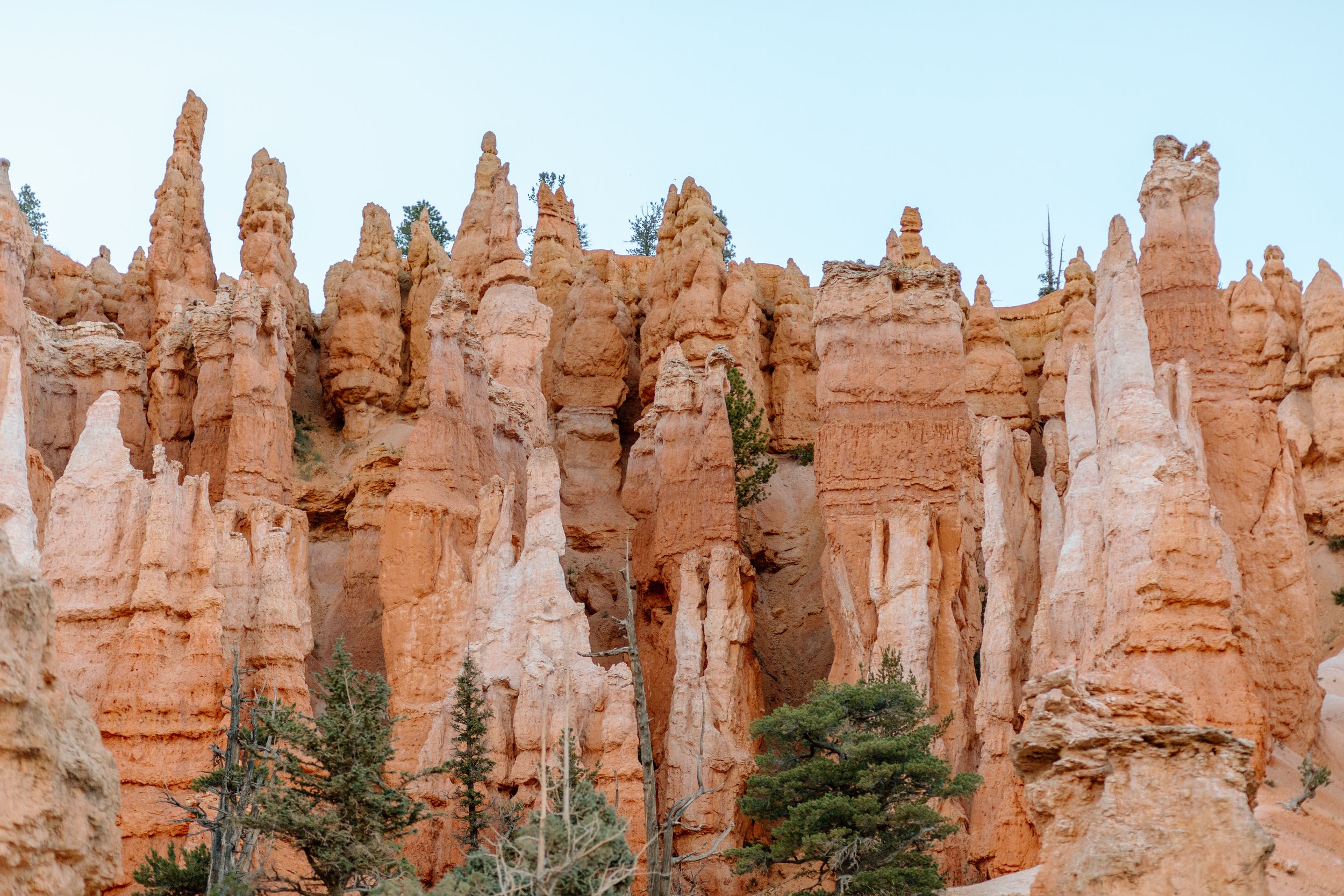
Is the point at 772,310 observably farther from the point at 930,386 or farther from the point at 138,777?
the point at 138,777

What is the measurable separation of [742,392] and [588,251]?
14975mm

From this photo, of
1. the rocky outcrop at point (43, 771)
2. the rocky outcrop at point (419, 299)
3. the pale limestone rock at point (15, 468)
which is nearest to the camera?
the rocky outcrop at point (43, 771)

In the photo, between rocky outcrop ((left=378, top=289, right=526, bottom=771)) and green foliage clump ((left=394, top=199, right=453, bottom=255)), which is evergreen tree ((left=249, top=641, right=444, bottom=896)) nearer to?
rocky outcrop ((left=378, top=289, right=526, bottom=771))

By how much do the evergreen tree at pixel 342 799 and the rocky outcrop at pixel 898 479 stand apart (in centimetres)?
1128

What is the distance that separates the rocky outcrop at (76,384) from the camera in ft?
119

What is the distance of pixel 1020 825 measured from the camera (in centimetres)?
2555

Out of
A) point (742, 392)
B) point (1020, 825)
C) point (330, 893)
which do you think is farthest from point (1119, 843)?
point (742, 392)

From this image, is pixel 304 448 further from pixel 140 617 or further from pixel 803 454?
pixel 140 617

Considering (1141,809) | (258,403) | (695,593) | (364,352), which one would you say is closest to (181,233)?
(364,352)

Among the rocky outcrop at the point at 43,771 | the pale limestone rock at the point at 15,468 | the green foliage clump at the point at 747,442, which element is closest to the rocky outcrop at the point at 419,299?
the green foliage clump at the point at 747,442

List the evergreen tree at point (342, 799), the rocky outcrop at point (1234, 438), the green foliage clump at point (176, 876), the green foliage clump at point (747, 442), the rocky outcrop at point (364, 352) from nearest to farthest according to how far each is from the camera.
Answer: the evergreen tree at point (342, 799) < the green foliage clump at point (176, 876) < the rocky outcrop at point (1234, 438) < the green foliage clump at point (747, 442) < the rocky outcrop at point (364, 352)

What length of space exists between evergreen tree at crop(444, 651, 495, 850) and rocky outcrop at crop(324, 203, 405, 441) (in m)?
18.5

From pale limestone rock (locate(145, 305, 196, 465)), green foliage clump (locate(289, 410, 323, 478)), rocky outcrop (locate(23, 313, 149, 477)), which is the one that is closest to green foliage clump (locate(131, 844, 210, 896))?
rocky outcrop (locate(23, 313, 149, 477))

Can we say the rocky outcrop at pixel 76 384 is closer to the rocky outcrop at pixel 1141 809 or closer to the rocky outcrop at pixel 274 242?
the rocky outcrop at pixel 274 242
